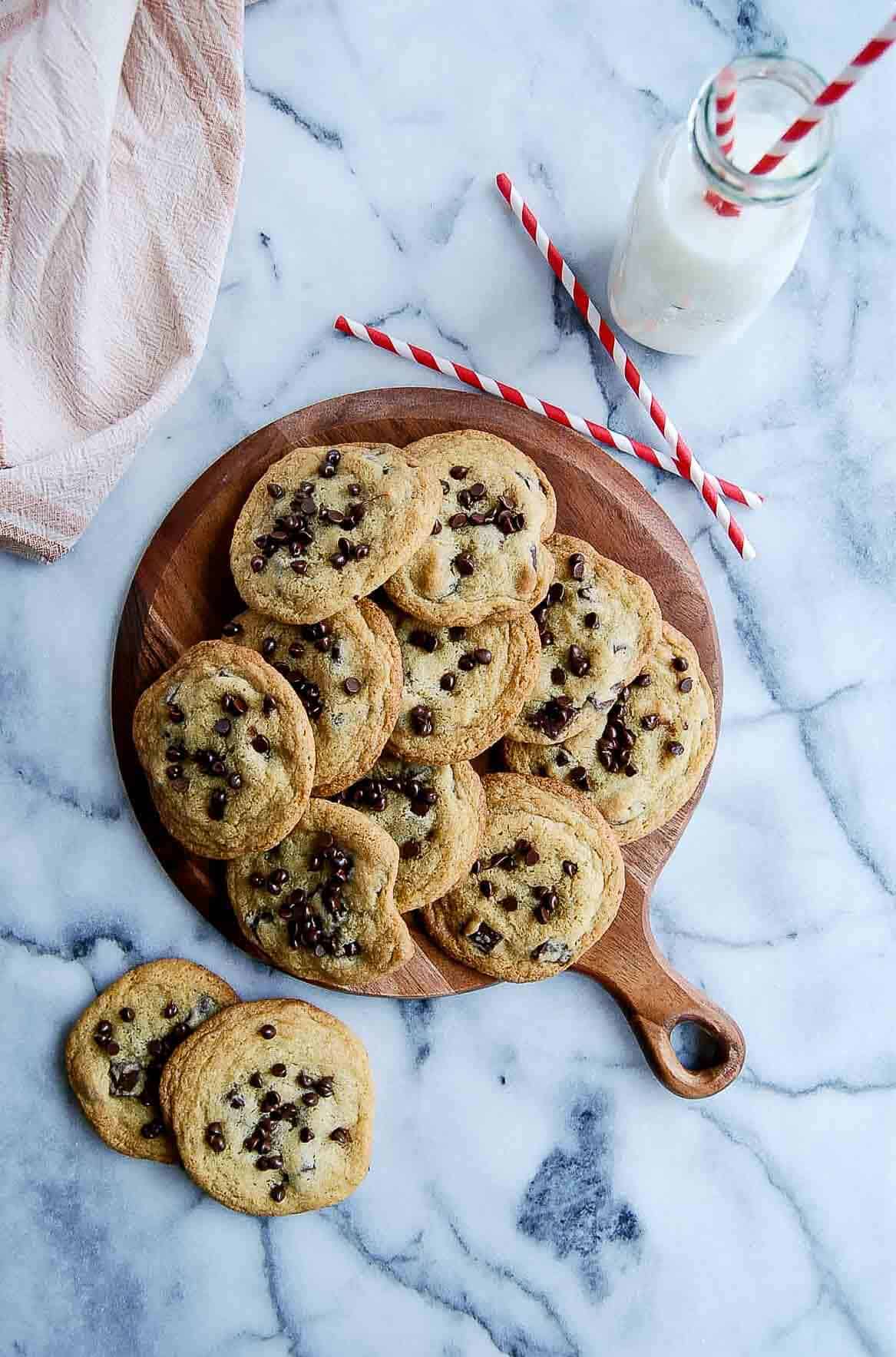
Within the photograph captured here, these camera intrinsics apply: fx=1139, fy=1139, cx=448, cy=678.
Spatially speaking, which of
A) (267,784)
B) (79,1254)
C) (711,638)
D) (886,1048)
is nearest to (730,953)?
(886,1048)

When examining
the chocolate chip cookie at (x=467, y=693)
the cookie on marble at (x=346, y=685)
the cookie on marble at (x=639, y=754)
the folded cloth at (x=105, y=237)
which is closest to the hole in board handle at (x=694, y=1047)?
the cookie on marble at (x=639, y=754)

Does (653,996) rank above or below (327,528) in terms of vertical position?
below

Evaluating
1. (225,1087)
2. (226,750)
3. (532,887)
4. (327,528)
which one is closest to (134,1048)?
(225,1087)

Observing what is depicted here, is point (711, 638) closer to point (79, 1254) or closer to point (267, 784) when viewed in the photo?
point (267, 784)

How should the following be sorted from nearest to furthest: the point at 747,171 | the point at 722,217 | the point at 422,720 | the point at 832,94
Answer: the point at 832,94
the point at 747,171
the point at 722,217
the point at 422,720

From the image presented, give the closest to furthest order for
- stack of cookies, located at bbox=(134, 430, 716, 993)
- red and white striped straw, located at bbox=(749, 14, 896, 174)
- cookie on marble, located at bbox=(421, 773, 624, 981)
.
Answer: red and white striped straw, located at bbox=(749, 14, 896, 174), stack of cookies, located at bbox=(134, 430, 716, 993), cookie on marble, located at bbox=(421, 773, 624, 981)

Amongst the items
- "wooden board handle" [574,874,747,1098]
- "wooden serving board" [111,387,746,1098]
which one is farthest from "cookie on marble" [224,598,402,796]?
"wooden board handle" [574,874,747,1098]

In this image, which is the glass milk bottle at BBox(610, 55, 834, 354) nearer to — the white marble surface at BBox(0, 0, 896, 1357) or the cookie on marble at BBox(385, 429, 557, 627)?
the white marble surface at BBox(0, 0, 896, 1357)

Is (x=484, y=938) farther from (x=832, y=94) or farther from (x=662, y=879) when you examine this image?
(x=832, y=94)
